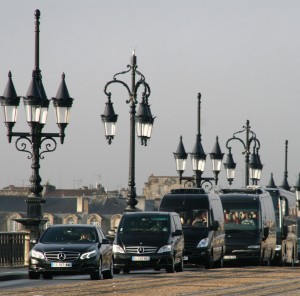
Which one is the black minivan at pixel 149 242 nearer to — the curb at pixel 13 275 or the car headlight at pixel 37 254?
the curb at pixel 13 275

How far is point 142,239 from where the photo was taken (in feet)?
124

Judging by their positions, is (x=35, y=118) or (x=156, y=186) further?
(x=156, y=186)

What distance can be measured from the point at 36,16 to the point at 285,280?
29.3ft

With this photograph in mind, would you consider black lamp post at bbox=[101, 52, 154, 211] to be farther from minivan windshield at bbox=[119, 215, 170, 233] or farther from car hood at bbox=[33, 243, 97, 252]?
car hood at bbox=[33, 243, 97, 252]

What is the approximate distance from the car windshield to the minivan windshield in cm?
528

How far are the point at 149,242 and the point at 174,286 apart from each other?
8136 mm

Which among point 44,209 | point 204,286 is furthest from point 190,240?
point 44,209

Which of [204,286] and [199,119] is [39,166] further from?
[199,119]

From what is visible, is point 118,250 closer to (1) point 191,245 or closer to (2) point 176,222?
(2) point 176,222

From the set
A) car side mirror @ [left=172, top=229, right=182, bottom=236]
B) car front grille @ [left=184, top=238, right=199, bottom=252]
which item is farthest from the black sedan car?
car front grille @ [left=184, top=238, right=199, bottom=252]

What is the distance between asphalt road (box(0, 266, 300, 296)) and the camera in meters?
26.6

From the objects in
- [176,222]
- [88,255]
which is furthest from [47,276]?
[176,222]

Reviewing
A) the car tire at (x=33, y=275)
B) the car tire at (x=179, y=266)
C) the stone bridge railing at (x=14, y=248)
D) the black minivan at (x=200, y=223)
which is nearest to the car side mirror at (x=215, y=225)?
the black minivan at (x=200, y=223)

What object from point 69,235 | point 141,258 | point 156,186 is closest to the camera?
point 69,235
